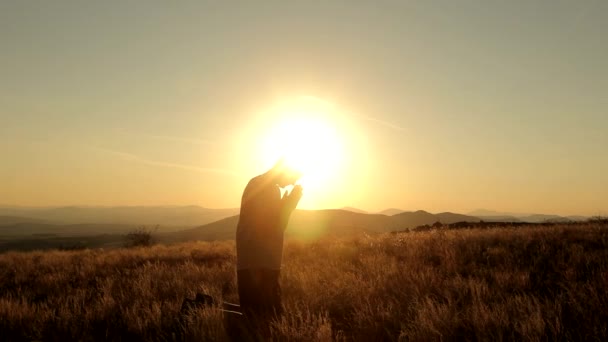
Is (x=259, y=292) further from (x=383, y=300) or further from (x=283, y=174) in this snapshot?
(x=383, y=300)

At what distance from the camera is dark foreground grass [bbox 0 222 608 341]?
472 centimetres

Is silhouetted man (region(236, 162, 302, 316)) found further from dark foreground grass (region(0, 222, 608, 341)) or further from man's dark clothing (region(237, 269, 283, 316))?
dark foreground grass (region(0, 222, 608, 341))

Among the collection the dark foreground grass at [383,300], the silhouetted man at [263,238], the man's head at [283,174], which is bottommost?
the dark foreground grass at [383,300]

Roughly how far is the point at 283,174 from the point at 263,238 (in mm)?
914

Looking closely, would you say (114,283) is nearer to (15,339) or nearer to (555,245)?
(15,339)

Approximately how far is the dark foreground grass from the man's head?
171 cm

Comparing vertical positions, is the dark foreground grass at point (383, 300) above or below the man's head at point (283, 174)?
below

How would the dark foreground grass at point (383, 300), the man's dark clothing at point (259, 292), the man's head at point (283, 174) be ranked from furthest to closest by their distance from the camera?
the man's head at point (283, 174)
the man's dark clothing at point (259, 292)
the dark foreground grass at point (383, 300)

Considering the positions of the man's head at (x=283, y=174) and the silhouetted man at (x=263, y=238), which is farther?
the man's head at (x=283, y=174)

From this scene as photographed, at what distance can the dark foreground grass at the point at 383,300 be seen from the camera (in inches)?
186

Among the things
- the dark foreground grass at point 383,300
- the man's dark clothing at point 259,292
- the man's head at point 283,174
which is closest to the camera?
the dark foreground grass at point 383,300

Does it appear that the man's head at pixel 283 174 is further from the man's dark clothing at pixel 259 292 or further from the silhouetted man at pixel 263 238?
the man's dark clothing at pixel 259 292

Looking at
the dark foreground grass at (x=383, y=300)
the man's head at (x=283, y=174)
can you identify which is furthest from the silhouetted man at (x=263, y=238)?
the dark foreground grass at (x=383, y=300)

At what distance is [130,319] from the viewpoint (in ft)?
20.5
